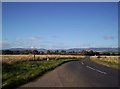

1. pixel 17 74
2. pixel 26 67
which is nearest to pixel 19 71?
pixel 17 74

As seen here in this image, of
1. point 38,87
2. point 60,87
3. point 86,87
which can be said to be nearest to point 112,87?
point 86,87

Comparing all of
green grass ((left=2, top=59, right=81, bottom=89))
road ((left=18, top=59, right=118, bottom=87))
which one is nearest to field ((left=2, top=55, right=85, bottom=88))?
green grass ((left=2, top=59, right=81, bottom=89))

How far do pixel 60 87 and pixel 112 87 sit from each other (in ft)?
8.72

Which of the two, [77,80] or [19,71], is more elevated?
[19,71]

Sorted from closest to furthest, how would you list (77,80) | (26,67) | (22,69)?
1. (77,80)
2. (22,69)
3. (26,67)

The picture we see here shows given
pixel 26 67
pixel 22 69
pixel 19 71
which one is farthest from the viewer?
pixel 26 67

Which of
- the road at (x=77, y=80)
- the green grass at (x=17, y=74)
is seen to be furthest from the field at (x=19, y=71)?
the road at (x=77, y=80)

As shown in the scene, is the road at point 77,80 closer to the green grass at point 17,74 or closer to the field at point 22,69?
the green grass at point 17,74

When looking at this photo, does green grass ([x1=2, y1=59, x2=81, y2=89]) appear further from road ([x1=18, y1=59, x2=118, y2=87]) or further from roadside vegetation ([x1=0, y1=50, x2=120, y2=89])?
road ([x1=18, y1=59, x2=118, y2=87])

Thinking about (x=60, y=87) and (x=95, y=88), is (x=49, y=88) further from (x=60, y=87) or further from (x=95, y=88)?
(x=95, y=88)

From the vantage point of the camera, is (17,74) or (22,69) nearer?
(17,74)

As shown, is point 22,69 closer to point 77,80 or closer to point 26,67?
point 26,67

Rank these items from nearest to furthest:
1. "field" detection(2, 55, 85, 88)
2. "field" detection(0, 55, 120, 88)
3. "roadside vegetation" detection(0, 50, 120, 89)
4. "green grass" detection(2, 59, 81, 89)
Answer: "green grass" detection(2, 59, 81, 89), "field" detection(2, 55, 85, 88), "field" detection(0, 55, 120, 88), "roadside vegetation" detection(0, 50, 120, 89)

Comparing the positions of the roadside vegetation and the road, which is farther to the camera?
the roadside vegetation
